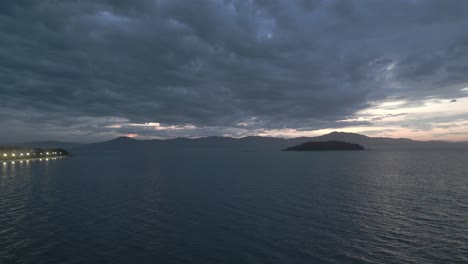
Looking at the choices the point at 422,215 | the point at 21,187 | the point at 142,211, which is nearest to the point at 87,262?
the point at 142,211

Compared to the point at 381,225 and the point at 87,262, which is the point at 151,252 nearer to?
the point at 87,262

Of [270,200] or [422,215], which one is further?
[270,200]

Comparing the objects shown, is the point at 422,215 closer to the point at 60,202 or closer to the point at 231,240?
the point at 231,240

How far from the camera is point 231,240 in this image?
34.2 m

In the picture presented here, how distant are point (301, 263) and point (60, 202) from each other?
53.4 meters

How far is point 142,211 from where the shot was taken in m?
49.2

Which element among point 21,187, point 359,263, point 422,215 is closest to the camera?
point 359,263

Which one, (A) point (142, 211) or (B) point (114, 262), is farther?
(A) point (142, 211)

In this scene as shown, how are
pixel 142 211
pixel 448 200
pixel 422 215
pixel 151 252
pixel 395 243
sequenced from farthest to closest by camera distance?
pixel 448 200, pixel 142 211, pixel 422 215, pixel 395 243, pixel 151 252

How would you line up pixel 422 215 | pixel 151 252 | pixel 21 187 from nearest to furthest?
1. pixel 151 252
2. pixel 422 215
3. pixel 21 187

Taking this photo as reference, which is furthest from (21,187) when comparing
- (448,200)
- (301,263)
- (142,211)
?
(448,200)

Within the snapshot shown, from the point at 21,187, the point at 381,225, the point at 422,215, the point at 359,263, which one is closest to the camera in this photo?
the point at 359,263

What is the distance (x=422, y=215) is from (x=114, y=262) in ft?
157

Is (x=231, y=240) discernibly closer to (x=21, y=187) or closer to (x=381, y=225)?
(x=381, y=225)
